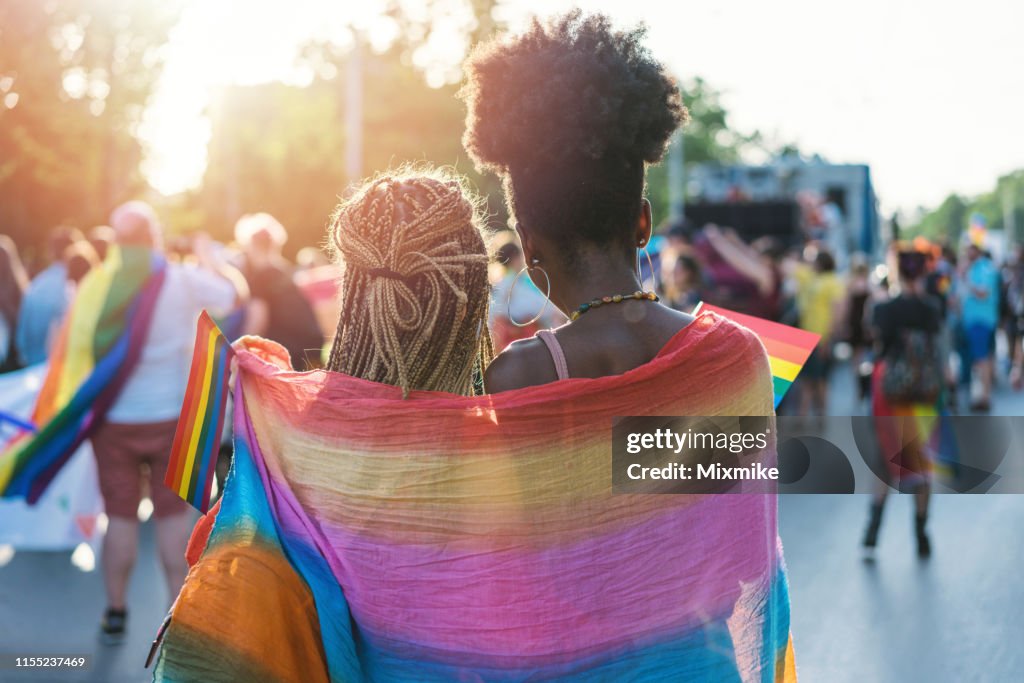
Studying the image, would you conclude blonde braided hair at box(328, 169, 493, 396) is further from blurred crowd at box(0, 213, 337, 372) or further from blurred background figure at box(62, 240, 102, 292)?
blurred background figure at box(62, 240, 102, 292)

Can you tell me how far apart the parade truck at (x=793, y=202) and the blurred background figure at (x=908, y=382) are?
1594 centimetres

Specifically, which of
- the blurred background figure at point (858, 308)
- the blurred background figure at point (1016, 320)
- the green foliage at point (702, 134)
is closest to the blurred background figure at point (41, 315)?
the blurred background figure at point (858, 308)

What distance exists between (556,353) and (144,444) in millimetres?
4176

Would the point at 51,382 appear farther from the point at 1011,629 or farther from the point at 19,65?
the point at 19,65

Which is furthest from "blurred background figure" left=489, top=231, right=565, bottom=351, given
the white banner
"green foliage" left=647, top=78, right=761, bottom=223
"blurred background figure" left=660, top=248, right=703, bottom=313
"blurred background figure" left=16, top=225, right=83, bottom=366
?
"green foliage" left=647, top=78, right=761, bottom=223

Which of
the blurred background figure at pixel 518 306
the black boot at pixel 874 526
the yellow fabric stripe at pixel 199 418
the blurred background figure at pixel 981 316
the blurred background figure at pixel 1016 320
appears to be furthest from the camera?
the blurred background figure at pixel 1016 320

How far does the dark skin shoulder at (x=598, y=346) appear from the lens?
96.6 inches

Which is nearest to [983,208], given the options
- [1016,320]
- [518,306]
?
[1016,320]

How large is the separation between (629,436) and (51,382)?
498 cm

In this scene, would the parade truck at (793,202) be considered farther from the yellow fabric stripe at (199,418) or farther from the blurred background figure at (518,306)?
the yellow fabric stripe at (199,418)

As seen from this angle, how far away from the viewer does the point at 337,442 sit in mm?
2510

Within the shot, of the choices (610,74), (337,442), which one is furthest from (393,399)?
(610,74)

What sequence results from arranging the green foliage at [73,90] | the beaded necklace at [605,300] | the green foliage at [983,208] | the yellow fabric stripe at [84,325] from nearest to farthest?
1. the beaded necklace at [605,300]
2. the yellow fabric stripe at [84,325]
3. the green foliage at [73,90]
4. the green foliage at [983,208]

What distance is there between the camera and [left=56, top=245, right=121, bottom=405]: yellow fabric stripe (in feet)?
20.8
